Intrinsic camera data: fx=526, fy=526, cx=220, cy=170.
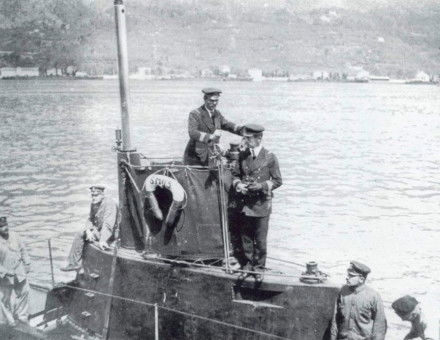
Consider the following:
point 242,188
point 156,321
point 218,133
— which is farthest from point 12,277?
point 242,188

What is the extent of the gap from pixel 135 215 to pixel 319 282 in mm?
2916

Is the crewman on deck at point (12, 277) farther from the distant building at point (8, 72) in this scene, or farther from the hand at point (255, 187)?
the distant building at point (8, 72)

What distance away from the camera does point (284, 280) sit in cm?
714

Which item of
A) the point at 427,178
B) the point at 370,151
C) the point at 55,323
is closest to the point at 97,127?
the point at 370,151

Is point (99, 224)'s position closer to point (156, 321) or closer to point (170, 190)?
point (170, 190)

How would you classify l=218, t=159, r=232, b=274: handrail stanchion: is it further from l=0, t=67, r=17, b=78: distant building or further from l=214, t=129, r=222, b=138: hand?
l=0, t=67, r=17, b=78: distant building

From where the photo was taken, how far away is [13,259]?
8.89 meters

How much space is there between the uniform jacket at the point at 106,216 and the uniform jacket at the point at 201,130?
4.51 feet

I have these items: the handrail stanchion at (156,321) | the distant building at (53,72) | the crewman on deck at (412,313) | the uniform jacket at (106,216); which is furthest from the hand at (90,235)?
the distant building at (53,72)

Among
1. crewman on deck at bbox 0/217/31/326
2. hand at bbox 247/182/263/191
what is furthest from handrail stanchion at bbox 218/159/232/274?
crewman on deck at bbox 0/217/31/326

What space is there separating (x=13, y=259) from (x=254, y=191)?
4572mm

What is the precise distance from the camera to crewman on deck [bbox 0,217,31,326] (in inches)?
348

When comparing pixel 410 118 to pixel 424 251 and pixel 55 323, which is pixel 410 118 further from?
pixel 55 323

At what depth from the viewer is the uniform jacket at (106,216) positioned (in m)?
8.27
